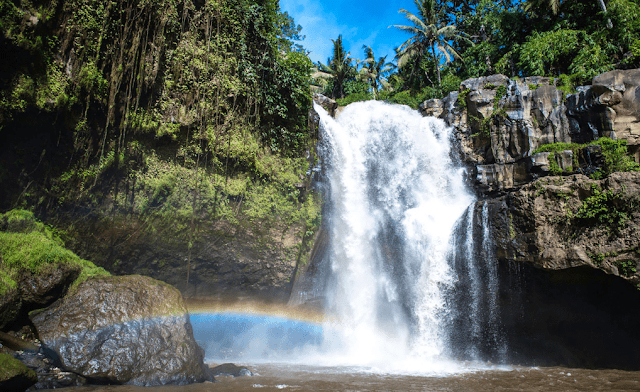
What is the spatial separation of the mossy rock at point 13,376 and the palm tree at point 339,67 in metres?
28.6

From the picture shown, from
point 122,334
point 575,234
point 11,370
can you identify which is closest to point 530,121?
point 575,234

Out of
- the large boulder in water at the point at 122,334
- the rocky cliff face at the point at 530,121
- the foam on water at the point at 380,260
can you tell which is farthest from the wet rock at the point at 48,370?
the rocky cliff face at the point at 530,121

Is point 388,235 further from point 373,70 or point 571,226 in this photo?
point 373,70

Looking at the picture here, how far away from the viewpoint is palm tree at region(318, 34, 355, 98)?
3052cm

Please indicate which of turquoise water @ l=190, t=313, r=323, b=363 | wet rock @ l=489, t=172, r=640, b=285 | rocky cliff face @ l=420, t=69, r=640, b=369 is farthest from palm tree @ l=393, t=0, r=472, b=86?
turquoise water @ l=190, t=313, r=323, b=363

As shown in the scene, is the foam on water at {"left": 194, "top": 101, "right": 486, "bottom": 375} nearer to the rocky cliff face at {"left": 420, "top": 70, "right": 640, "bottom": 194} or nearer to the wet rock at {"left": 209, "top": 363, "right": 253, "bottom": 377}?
the rocky cliff face at {"left": 420, "top": 70, "right": 640, "bottom": 194}

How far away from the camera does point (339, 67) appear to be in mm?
30312

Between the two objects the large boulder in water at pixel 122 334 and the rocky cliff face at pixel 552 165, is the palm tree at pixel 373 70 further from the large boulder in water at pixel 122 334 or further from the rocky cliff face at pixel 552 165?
the large boulder in water at pixel 122 334

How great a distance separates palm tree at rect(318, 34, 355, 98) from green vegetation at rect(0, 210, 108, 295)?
1026 inches

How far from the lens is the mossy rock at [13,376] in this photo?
490cm

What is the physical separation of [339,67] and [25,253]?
27310mm

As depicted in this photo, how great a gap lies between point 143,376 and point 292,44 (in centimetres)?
1151

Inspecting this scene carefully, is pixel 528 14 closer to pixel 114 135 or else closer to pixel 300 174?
pixel 300 174

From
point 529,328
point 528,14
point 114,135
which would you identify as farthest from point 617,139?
point 114,135
